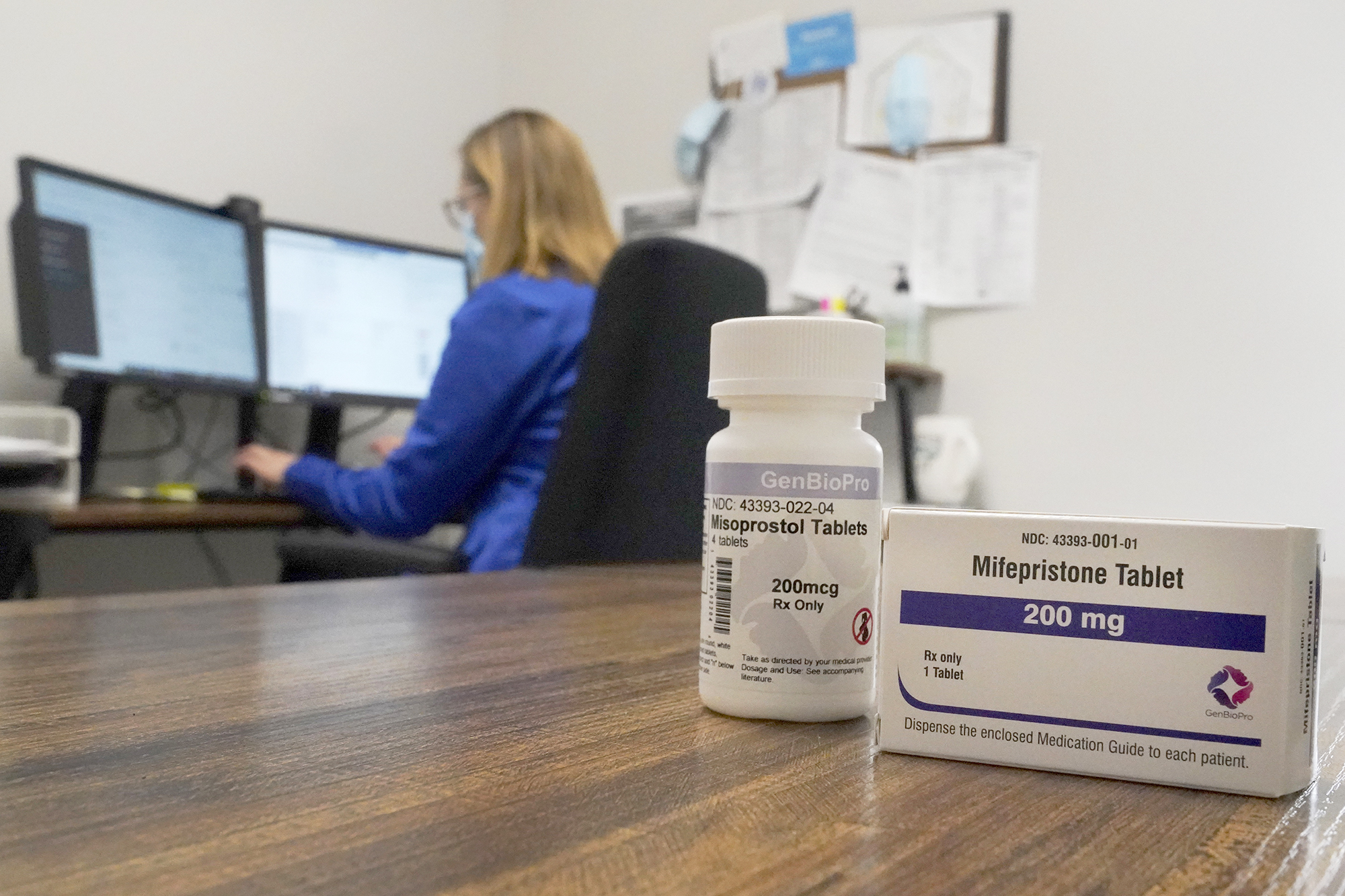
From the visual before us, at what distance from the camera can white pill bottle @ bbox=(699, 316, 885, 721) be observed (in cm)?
36

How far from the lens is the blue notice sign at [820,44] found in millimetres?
2146

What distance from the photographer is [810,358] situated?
14.2 inches

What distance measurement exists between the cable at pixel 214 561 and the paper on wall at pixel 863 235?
1.32m

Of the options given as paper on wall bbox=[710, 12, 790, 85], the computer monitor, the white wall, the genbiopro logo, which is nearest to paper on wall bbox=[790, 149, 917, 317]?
the white wall

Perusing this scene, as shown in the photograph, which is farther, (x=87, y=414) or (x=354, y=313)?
(x=354, y=313)

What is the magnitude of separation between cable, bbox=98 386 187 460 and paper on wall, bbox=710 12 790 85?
1383 mm

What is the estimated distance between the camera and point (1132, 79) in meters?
1.82

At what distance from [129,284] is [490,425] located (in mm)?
687

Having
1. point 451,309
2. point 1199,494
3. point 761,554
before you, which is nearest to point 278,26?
point 451,309

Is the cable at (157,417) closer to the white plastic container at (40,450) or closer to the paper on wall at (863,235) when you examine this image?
the white plastic container at (40,450)

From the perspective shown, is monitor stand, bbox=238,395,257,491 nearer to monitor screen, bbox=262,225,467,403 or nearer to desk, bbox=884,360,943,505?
monitor screen, bbox=262,225,467,403

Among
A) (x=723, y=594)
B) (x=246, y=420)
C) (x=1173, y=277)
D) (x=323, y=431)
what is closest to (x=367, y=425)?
(x=323, y=431)

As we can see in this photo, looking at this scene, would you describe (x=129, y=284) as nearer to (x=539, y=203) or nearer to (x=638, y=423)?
(x=539, y=203)

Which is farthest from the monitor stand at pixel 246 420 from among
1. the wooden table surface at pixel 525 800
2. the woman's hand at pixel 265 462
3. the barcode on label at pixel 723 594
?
the barcode on label at pixel 723 594
